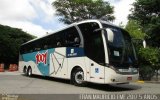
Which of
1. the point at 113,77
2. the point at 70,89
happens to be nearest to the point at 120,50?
the point at 113,77

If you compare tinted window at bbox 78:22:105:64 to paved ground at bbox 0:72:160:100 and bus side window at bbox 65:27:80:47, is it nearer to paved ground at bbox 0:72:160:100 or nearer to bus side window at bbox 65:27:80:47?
bus side window at bbox 65:27:80:47

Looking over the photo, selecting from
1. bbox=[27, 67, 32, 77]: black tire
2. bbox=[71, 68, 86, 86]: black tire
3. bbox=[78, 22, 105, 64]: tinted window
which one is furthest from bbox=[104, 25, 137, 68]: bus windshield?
bbox=[27, 67, 32, 77]: black tire

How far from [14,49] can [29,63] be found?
69.7 ft

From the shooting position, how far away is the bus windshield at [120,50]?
50.3 feet

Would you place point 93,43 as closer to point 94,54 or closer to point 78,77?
point 94,54

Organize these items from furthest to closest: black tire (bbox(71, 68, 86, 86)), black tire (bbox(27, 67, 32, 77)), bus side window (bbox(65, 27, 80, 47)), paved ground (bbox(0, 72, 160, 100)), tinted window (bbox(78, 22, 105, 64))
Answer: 1. black tire (bbox(27, 67, 32, 77))
2. bus side window (bbox(65, 27, 80, 47))
3. black tire (bbox(71, 68, 86, 86))
4. tinted window (bbox(78, 22, 105, 64))
5. paved ground (bbox(0, 72, 160, 100))

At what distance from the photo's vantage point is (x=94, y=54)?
16094 mm

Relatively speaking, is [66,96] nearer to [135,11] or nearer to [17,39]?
[135,11]

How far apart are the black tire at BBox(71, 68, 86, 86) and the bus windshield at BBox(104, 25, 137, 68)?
251 centimetres

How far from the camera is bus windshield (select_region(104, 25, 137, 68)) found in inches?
603

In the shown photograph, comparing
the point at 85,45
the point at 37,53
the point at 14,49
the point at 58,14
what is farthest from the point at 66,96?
the point at 58,14

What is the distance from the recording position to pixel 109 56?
1520 cm

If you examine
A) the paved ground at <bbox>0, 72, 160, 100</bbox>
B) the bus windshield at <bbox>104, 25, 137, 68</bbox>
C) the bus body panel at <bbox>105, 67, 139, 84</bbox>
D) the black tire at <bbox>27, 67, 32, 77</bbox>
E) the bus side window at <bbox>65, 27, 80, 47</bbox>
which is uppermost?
the bus side window at <bbox>65, 27, 80, 47</bbox>

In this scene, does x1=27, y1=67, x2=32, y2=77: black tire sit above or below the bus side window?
below
